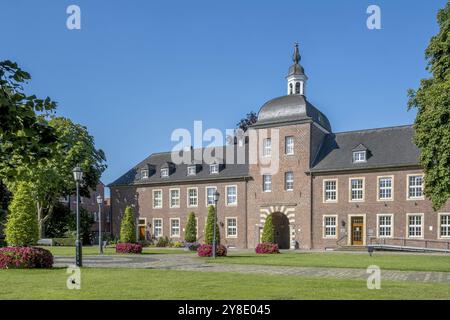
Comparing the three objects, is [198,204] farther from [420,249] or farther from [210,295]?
[210,295]

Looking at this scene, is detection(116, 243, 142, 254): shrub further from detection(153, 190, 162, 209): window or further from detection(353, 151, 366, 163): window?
detection(353, 151, 366, 163): window

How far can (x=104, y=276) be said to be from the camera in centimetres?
1484

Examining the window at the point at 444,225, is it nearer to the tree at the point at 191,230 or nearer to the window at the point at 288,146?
the window at the point at 288,146

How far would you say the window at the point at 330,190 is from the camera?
37219mm

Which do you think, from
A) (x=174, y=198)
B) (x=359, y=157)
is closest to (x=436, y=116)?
(x=359, y=157)

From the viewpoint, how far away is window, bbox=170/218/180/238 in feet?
149

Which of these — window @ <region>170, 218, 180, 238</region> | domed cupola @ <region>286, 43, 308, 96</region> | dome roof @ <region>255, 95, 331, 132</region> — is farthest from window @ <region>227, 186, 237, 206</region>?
domed cupola @ <region>286, 43, 308, 96</region>

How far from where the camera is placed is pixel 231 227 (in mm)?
42031

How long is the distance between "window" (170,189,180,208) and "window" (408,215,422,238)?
74.5ft

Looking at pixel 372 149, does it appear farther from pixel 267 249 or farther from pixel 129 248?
pixel 129 248

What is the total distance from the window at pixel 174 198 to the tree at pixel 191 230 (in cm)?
295

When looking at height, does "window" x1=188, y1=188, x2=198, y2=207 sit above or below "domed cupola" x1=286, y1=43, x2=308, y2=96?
below

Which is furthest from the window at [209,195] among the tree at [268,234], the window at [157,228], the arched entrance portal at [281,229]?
the tree at [268,234]

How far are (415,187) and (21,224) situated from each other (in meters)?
28.3
